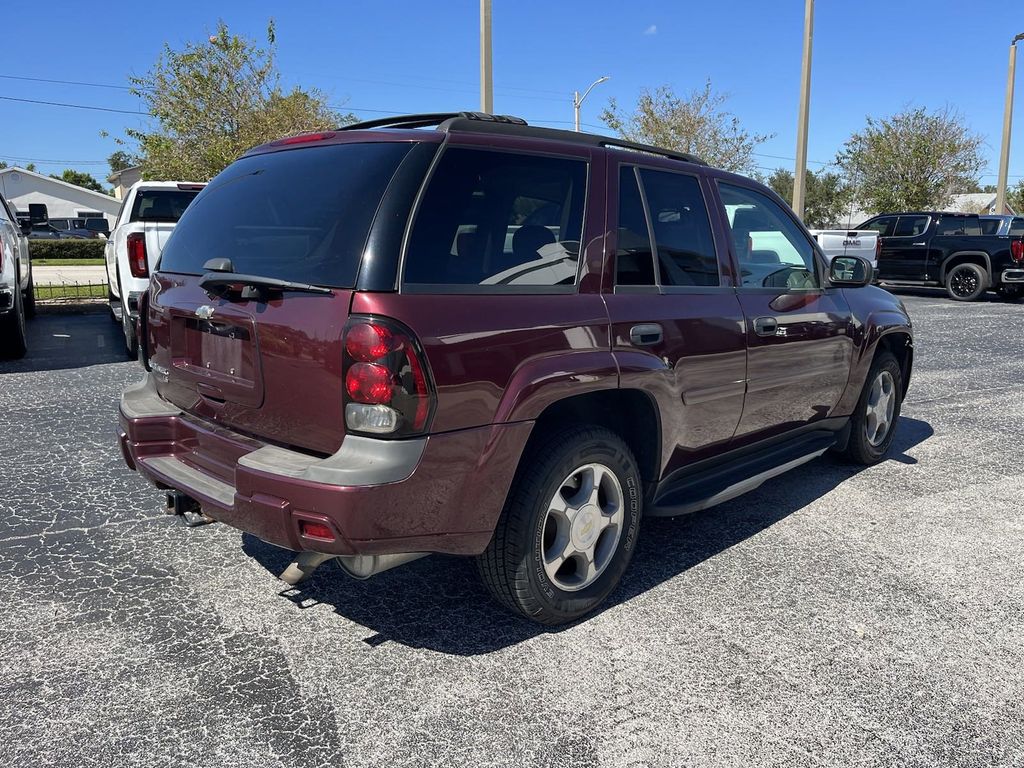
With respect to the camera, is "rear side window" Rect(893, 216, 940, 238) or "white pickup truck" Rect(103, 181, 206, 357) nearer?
"white pickup truck" Rect(103, 181, 206, 357)

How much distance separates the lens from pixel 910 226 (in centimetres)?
1792

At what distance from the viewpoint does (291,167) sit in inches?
121

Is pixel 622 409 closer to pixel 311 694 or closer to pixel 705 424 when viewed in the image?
pixel 705 424

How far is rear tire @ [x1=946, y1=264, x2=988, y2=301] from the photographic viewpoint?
55.4ft

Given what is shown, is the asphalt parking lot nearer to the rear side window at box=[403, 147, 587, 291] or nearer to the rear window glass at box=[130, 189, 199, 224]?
the rear side window at box=[403, 147, 587, 291]

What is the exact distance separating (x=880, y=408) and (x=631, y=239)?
2.77m

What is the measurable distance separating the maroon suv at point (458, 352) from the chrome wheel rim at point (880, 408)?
60.8 inches

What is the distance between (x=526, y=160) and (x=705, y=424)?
143 cm

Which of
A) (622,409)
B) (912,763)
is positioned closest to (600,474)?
(622,409)

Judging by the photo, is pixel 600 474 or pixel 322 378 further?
pixel 600 474

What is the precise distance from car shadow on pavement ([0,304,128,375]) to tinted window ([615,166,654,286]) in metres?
6.99

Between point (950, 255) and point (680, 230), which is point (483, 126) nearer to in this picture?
point (680, 230)

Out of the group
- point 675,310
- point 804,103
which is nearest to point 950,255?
point 804,103

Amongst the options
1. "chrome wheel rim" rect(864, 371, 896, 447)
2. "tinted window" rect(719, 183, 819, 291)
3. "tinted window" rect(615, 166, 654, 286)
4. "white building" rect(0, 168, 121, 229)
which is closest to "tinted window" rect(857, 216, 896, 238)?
"chrome wheel rim" rect(864, 371, 896, 447)
